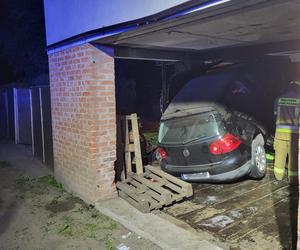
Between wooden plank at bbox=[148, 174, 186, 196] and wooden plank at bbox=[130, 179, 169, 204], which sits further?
wooden plank at bbox=[148, 174, 186, 196]

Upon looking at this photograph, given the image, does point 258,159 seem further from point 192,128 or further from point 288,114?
point 192,128

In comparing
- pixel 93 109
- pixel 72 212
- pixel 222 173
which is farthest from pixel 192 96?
pixel 72 212

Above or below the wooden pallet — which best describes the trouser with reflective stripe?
above

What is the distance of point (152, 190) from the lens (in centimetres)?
553

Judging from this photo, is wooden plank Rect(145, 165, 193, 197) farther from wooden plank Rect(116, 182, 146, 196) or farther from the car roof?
the car roof

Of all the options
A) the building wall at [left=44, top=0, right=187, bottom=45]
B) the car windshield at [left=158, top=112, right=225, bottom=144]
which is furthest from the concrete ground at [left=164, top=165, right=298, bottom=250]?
the building wall at [left=44, top=0, right=187, bottom=45]

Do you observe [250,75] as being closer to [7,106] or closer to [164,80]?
[164,80]

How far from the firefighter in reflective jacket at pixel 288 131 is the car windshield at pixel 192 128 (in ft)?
4.04

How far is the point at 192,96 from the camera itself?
6.36m

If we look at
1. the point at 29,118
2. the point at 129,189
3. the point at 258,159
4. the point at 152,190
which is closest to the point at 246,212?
the point at 258,159

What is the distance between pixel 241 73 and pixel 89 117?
319 cm

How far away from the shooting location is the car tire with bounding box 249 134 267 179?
588 centimetres

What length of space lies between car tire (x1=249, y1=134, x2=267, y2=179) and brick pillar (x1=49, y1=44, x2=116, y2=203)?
2.57 metres

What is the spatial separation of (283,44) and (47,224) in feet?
18.3
